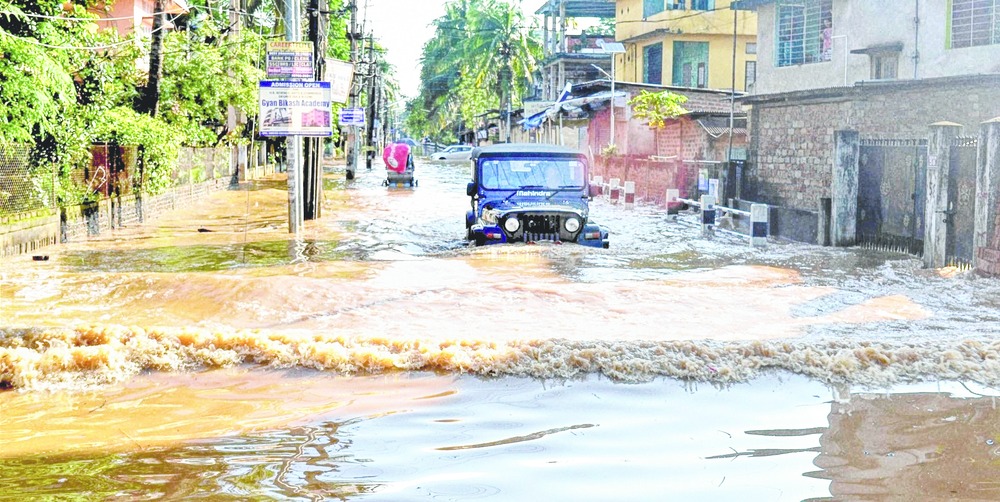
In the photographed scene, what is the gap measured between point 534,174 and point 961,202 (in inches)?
256

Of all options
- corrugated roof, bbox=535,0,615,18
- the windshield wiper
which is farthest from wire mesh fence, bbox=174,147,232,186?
corrugated roof, bbox=535,0,615,18

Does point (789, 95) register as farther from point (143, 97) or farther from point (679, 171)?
point (143, 97)

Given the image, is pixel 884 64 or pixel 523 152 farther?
pixel 884 64

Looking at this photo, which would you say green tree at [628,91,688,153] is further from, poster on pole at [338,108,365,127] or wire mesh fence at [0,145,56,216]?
wire mesh fence at [0,145,56,216]

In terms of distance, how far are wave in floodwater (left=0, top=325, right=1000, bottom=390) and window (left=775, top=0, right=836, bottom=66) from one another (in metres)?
20.9

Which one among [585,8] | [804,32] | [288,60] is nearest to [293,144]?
[288,60]

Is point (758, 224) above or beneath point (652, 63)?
beneath

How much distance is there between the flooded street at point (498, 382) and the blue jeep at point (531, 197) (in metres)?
1.11

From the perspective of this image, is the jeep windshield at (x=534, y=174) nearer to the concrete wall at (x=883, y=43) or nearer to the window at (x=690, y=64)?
the concrete wall at (x=883, y=43)

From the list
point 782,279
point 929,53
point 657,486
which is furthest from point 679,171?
point 657,486

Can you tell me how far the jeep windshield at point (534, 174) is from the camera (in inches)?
698

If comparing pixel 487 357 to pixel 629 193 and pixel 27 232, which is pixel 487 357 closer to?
pixel 27 232

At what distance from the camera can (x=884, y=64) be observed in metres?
26.5

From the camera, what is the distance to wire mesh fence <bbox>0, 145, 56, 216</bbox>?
1611 centimetres
